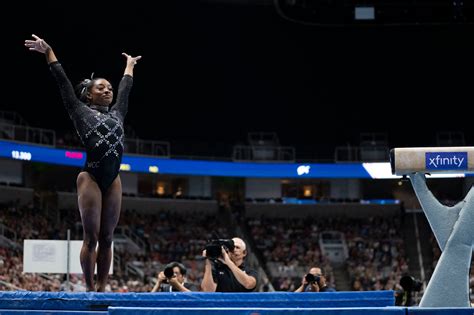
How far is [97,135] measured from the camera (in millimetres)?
5270

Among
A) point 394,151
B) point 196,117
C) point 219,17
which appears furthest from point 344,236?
point 394,151

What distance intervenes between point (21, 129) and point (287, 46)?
10.8m

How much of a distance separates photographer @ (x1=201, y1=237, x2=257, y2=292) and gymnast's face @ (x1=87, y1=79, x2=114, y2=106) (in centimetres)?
132

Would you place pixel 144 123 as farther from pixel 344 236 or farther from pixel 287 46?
pixel 344 236

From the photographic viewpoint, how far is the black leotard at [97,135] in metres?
5.26

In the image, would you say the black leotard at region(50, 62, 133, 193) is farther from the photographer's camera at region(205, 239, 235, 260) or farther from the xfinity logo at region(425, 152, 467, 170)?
the xfinity logo at region(425, 152, 467, 170)

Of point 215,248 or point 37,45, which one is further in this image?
point 37,45

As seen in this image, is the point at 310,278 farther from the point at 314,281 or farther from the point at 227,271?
the point at 227,271

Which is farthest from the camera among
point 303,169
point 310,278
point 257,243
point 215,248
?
point 303,169

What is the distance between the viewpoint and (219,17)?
29.5 metres

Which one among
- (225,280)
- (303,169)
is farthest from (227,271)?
(303,169)

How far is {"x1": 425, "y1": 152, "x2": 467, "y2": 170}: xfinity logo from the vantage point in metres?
4.00

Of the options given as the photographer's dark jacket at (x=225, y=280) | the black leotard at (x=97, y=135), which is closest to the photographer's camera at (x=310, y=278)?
the photographer's dark jacket at (x=225, y=280)

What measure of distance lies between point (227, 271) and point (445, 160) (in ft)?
→ 6.91
